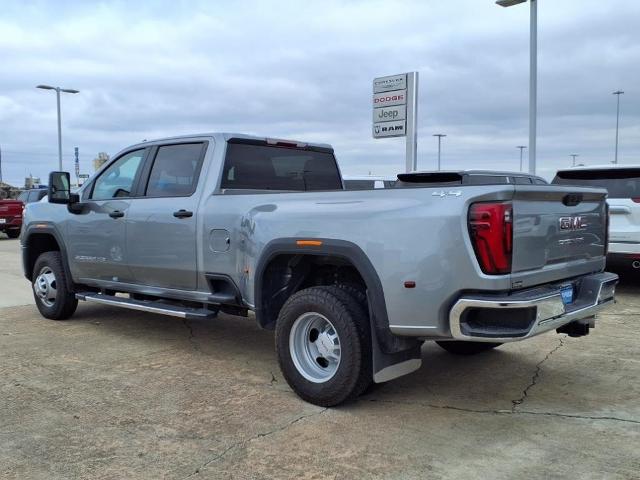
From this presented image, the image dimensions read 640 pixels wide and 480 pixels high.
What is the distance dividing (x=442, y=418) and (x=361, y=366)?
659mm

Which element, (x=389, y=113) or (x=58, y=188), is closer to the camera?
(x=58, y=188)

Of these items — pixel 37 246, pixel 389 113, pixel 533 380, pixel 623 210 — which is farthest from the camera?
pixel 389 113

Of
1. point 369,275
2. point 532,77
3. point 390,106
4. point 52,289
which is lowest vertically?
point 52,289

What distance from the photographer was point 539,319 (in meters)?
3.60

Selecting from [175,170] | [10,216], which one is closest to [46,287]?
[175,170]

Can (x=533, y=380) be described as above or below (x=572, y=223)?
below

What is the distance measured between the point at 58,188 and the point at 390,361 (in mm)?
4207

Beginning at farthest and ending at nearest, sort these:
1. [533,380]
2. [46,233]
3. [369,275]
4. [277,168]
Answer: [46,233], [277,168], [533,380], [369,275]

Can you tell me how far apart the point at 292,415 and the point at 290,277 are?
1.06 m

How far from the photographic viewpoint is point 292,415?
412cm

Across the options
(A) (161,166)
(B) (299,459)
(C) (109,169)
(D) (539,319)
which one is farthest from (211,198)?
(D) (539,319)

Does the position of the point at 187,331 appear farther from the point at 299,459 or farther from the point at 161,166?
the point at 299,459

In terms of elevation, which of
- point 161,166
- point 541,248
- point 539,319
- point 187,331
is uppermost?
point 161,166

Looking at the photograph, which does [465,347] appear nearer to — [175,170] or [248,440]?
[248,440]
